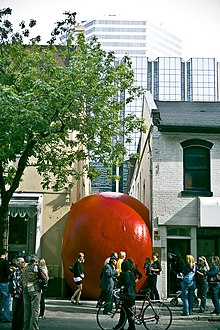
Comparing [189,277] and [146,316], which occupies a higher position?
[189,277]

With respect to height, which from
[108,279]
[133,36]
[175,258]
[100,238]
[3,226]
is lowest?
[108,279]

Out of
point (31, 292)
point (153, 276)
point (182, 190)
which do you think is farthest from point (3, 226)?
point (182, 190)

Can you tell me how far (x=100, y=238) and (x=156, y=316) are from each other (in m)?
6.63

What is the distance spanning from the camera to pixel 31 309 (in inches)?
432

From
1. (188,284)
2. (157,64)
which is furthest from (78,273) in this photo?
(157,64)

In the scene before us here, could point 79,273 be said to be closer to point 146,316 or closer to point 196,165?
point 146,316

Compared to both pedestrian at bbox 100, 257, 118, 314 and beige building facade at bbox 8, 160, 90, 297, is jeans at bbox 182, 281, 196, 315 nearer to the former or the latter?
pedestrian at bbox 100, 257, 118, 314

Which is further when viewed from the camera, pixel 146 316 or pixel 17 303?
pixel 146 316

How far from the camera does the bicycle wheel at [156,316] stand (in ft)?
39.6

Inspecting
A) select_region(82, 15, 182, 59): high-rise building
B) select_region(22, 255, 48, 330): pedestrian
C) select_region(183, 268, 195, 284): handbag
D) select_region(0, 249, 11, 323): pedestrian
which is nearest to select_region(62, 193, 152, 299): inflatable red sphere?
select_region(183, 268, 195, 284): handbag

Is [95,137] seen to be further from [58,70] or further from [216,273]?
[216,273]

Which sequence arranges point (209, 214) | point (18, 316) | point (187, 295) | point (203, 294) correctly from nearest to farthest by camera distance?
point (18, 316)
point (187, 295)
point (203, 294)
point (209, 214)

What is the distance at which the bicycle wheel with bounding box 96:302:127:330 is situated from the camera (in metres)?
11.9

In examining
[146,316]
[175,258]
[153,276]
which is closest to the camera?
[146,316]
